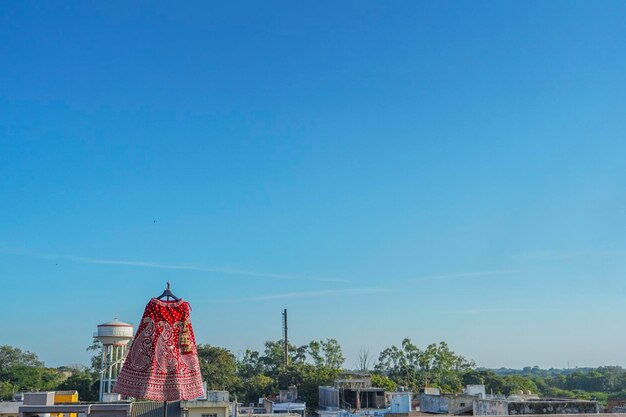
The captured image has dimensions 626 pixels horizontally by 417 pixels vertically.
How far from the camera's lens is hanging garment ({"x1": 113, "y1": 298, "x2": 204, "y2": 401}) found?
8.02 m

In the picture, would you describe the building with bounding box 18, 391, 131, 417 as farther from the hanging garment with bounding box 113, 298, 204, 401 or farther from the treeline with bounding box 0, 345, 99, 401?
the treeline with bounding box 0, 345, 99, 401

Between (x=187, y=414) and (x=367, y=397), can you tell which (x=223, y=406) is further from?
(x=367, y=397)

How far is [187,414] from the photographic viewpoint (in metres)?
25.3

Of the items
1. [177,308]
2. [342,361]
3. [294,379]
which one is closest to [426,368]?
[342,361]

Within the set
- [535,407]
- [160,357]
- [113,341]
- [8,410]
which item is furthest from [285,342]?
[160,357]

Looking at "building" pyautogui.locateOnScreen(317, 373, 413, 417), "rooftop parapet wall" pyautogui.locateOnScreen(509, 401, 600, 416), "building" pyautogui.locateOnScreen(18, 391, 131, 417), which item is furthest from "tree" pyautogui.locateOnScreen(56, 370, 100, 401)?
"rooftop parapet wall" pyautogui.locateOnScreen(509, 401, 600, 416)

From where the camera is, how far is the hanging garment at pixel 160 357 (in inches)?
316

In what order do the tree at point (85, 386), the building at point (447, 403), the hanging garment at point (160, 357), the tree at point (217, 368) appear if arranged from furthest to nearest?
1. the tree at point (217, 368)
2. the tree at point (85, 386)
3. the building at point (447, 403)
4. the hanging garment at point (160, 357)

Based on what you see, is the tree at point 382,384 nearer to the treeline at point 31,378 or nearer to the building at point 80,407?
the treeline at point 31,378

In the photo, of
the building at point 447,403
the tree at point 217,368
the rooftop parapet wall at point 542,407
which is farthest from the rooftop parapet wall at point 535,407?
the tree at point 217,368

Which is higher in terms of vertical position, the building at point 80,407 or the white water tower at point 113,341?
the white water tower at point 113,341

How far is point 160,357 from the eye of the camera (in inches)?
318

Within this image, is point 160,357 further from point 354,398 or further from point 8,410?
point 354,398

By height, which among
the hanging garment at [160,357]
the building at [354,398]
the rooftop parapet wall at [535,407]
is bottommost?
the building at [354,398]
